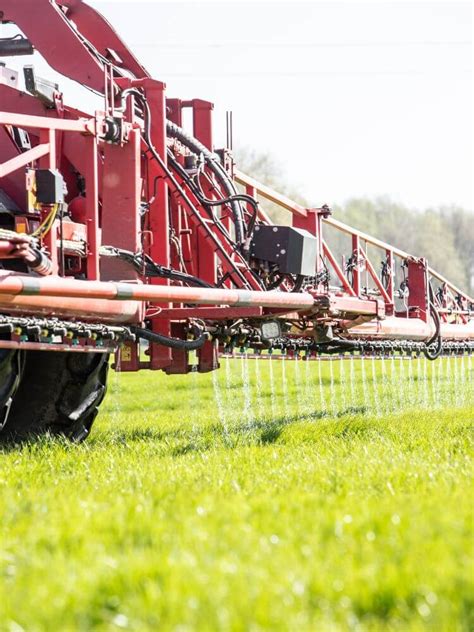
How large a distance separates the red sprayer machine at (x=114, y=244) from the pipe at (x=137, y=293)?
0.03 feet

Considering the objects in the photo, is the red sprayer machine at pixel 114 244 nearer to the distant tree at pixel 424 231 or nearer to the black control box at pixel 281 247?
the black control box at pixel 281 247

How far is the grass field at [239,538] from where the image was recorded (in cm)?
317

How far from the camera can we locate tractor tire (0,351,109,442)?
26.2ft

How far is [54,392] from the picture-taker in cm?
807

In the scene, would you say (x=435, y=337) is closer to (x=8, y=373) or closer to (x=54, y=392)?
(x=54, y=392)

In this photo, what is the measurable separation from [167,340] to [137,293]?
4.82ft

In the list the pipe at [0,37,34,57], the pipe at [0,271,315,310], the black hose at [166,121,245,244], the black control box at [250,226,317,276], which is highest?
the pipe at [0,37,34,57]

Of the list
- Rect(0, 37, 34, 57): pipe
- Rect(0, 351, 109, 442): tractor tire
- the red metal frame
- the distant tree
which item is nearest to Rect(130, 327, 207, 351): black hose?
the red metal frame

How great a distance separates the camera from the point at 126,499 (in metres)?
4.92

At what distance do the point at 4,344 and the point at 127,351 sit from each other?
2.03 m

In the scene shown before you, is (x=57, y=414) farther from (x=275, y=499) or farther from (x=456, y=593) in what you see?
(x=456, y=593)

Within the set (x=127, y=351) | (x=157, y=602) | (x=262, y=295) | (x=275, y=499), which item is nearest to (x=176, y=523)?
(x=275, y=499)

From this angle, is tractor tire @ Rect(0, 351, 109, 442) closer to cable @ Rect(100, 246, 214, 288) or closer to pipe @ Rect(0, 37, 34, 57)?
cable @ Rect(100, 246, 214, 288)

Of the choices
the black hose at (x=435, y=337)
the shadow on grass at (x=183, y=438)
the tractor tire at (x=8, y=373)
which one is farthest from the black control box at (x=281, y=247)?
the black hose at (x=435, y=337)
